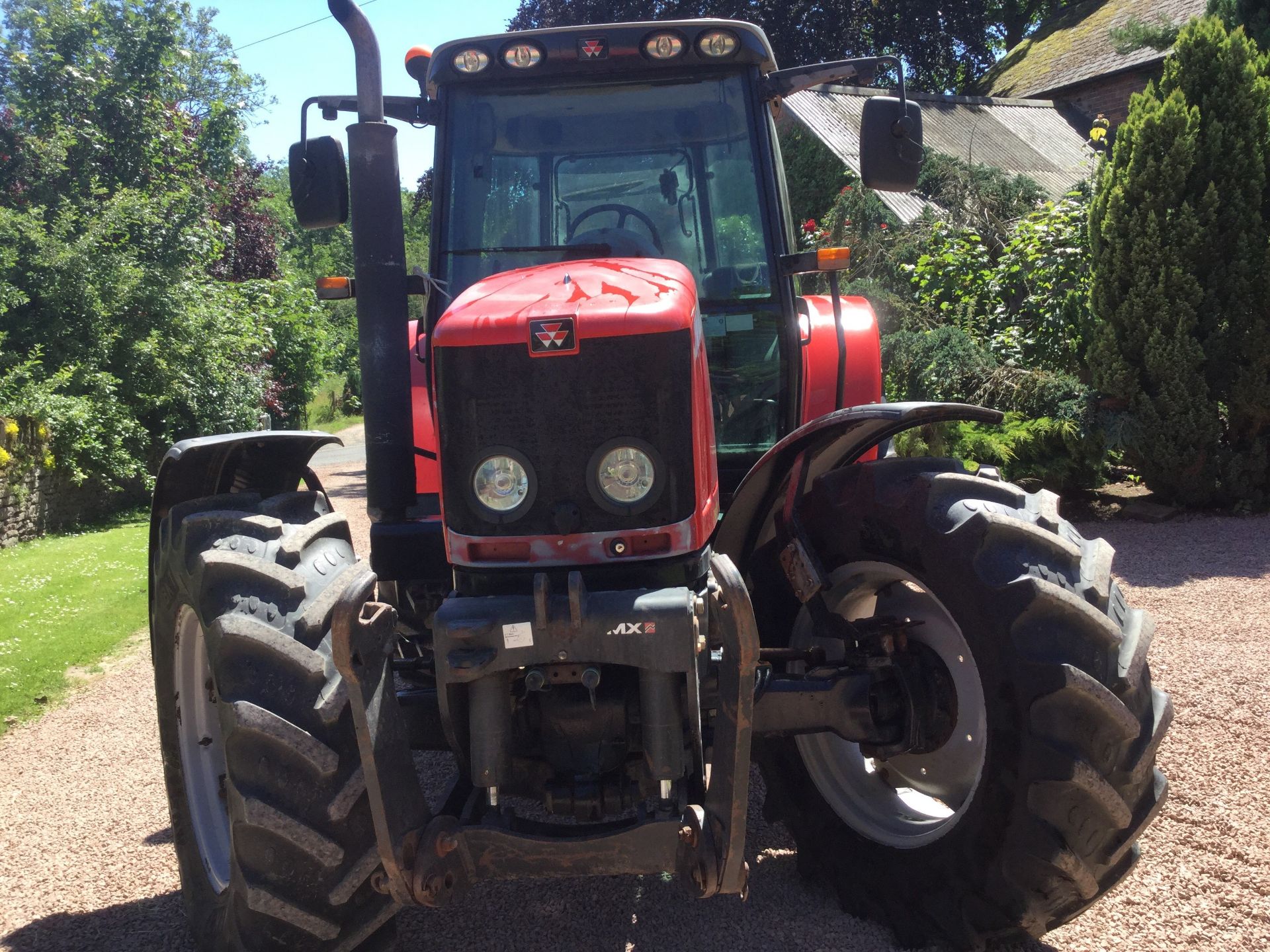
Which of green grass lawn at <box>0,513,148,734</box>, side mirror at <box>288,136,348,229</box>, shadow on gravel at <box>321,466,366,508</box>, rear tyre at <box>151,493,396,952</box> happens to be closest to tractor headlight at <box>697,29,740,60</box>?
side mirror at <box>288,136,348,229</box>

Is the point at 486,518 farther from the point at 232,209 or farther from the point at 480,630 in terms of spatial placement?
the point at 232,209

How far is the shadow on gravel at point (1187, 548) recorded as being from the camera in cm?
723

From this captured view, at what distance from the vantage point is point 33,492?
11648mm

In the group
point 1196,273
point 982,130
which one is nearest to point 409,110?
point 1196,273

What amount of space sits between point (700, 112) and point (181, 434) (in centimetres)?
1250

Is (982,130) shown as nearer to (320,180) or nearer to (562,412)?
(320,180)

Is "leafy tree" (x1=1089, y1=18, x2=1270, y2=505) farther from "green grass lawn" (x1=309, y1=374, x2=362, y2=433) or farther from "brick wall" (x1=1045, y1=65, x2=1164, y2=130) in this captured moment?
"green grass lawn" (x1=309, y1=374, x2=362, y2=433)

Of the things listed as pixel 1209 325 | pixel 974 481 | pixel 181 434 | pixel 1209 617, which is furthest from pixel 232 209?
pixel 974 481

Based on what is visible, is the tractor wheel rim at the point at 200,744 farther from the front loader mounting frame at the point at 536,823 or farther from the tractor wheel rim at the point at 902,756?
the tractor wheel rim at the point at 902,756

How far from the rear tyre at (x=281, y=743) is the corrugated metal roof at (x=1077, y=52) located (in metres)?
20.4

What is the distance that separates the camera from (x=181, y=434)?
14.7m

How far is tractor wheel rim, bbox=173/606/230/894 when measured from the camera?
333 cm

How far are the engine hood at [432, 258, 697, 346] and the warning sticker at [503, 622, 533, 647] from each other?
69cm

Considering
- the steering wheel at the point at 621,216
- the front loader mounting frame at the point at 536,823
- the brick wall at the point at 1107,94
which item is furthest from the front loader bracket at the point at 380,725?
the brick wall at the point at 1107,94
